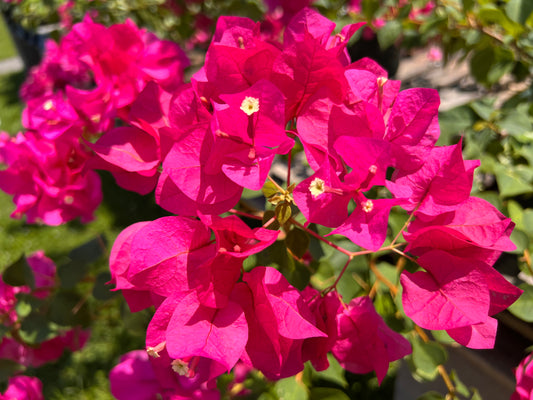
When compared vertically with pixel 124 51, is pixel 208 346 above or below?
below

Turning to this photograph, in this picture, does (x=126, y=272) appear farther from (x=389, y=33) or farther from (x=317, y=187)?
(x=389, y=33)

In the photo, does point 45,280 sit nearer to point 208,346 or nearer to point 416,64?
point 208,346

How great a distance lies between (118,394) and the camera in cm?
61

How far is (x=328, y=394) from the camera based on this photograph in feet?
1.99

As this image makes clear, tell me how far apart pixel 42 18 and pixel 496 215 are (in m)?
1.90

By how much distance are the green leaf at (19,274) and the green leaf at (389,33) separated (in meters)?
0.73

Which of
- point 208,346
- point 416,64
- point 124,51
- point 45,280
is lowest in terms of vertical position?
point 416,64

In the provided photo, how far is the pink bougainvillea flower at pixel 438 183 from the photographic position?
1.28 ft

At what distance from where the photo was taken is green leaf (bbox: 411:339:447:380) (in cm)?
62

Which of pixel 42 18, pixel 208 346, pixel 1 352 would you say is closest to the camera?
pixel 208 346

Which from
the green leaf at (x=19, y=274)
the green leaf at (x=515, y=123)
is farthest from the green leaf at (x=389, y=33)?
the green leaf at (x=19, y=274)

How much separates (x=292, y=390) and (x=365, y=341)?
27 cm

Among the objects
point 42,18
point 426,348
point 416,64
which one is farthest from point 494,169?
point 42,18

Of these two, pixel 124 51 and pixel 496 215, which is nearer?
pixel 496 215
